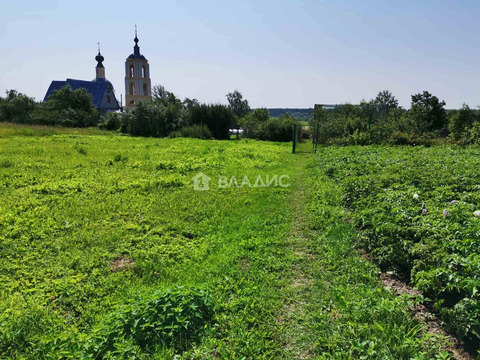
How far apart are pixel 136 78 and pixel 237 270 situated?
5425 cm

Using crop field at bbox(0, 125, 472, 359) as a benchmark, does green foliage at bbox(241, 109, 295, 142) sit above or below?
above

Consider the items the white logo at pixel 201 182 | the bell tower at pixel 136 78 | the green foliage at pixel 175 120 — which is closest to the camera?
the white logo at pixel 201 182

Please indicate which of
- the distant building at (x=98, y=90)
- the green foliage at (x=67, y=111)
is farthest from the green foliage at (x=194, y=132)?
the distant building at (x=98, y=90)

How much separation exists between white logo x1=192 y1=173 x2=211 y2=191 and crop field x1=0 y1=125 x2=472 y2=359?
0.77 metres

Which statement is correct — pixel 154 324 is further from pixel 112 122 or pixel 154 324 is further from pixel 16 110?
pixel 16 110

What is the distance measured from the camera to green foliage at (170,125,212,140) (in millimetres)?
24000

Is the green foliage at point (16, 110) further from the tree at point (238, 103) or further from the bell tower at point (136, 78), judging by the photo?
the tree at point (238, 103)

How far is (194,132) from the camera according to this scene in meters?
24.2

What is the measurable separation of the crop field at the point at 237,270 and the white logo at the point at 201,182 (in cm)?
77

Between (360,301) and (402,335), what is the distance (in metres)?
0.53

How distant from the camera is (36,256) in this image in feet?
13.6

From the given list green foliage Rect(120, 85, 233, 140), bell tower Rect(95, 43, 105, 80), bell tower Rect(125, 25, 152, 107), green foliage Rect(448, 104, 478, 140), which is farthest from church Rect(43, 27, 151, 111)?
green foliage Rect(448, 104, 478, 140)

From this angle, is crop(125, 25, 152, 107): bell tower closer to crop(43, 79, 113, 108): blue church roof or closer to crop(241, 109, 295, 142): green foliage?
crop(43, 79, 113, 108): blue church roof

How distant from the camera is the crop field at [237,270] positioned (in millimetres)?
2494
